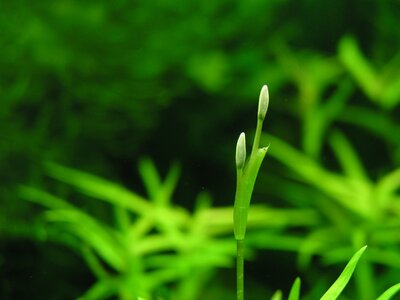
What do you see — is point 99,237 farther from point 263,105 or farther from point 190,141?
point 263,105

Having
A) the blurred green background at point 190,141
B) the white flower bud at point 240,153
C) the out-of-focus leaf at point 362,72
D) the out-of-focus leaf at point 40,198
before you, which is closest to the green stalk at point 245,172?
the white flower bud at point 240,153

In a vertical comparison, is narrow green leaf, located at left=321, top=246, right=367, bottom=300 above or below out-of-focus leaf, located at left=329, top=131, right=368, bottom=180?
below

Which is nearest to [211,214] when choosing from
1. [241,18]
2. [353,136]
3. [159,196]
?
[159,196]

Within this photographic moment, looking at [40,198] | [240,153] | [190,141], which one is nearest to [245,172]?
[240,153]

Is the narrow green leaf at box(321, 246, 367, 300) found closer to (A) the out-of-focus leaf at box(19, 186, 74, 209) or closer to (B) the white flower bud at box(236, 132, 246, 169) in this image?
(B) the white flower bud at box(236, 132, 246, 169)

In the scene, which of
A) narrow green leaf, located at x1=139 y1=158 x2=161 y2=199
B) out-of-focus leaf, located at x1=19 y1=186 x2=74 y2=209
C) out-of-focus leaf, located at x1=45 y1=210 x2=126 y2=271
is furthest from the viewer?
narrow green leaf, located at x1=139 y1=158 x2=161 y2=199

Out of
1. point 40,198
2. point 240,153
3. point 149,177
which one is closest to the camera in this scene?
point 240,153

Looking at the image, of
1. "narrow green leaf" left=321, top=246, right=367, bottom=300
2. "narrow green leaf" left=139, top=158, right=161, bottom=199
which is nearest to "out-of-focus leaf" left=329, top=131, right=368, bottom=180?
"narrow green leaf" left=139, top=158, right=161, bottom=199

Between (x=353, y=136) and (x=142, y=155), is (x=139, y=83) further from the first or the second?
(x=353, y=136)
